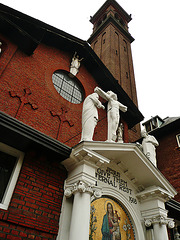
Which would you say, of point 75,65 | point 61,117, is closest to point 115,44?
point 75,65

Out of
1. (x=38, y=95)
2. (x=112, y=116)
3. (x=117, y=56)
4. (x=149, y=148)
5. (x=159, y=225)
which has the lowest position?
(x=159, y=225)

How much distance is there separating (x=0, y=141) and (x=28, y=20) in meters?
5.88

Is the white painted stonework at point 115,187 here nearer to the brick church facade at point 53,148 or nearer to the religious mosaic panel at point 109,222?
the brick church facade at point 53,148

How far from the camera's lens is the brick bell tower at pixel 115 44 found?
21.6m

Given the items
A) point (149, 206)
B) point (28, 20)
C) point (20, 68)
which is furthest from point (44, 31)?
point (149, 206)

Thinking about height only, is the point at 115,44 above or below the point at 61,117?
above

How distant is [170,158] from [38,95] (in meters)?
9.38

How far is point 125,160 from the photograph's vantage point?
7.33m

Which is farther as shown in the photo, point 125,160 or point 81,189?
point 125,160

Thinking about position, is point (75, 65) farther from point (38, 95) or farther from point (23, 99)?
point (23, 99)

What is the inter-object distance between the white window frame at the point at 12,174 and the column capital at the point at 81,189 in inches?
54.3

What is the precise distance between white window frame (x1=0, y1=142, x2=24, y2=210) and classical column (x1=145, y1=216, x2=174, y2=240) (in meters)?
4.54

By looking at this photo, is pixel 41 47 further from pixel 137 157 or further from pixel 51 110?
pixel 137 157

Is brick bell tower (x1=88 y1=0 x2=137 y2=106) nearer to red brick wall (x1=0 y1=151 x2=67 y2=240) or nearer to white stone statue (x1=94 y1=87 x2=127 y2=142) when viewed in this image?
white stone statue (x1=94 y1=87 x2=127 y2=142)
